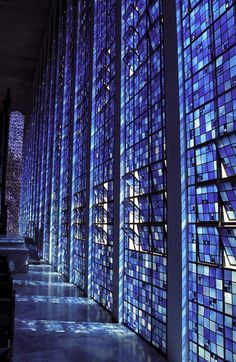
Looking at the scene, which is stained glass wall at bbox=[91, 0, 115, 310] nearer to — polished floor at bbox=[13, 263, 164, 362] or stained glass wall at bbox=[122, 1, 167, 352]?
polished floor at bbox=[13, 263, 164, 362]

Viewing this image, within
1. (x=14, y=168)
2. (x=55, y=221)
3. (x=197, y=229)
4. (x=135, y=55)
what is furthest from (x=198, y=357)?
(x=14, y=168)

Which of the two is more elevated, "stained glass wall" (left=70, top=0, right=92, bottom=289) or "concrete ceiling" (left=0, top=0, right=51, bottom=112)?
"concrete ceiling" (left=0, top=0, right=51, bottom=112)

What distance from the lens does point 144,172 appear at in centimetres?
823

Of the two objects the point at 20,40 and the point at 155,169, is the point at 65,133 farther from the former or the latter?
the point at 20,40

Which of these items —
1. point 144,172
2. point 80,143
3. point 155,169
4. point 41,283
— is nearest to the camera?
point 155,169

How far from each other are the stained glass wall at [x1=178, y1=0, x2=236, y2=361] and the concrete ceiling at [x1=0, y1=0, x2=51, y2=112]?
86.8ft

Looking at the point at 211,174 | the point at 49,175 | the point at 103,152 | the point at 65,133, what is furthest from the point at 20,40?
the point at 211,174

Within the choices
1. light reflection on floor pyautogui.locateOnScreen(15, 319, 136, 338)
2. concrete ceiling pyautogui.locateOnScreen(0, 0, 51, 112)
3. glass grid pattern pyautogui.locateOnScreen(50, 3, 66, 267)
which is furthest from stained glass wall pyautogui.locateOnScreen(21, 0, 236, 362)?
concrete ceiling pyautogui.locateOnScreen(0, 0, 51, 112)

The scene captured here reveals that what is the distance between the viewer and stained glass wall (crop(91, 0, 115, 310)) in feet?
35.9

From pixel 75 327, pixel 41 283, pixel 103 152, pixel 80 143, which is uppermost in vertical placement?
pixel 80 143

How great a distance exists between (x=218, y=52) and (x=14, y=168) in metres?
43.5

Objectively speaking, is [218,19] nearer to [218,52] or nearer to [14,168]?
[218,52]

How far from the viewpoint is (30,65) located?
127 ft

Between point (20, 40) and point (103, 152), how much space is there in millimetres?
26188
